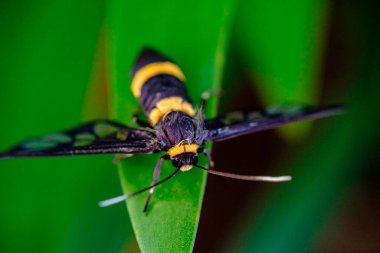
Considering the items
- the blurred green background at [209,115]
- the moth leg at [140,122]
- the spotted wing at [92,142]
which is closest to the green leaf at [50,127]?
the blurred green background at [209,115]

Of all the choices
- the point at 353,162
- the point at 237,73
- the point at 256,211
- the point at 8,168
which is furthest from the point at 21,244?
the point at 353,162

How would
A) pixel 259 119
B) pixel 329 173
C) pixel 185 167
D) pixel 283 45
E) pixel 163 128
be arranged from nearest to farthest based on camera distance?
1. pixel 185 167
2. pixel 163 128
3. pixel 259 119
4. pixel 283 45
5. pixel 329 173

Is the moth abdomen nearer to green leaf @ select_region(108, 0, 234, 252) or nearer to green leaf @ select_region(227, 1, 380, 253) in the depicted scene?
green leaf @ select_region(108, 0, 234, 252)

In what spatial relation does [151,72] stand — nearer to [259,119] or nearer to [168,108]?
[168,108]

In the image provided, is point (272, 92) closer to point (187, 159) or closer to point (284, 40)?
point (284, 40)

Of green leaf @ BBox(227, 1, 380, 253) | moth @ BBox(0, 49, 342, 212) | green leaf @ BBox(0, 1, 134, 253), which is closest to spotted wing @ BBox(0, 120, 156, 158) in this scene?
moth @ BBox(0, 49, 342, 212)

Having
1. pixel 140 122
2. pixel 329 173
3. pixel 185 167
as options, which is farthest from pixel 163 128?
pixel 329 173

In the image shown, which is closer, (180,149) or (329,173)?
(180,149)

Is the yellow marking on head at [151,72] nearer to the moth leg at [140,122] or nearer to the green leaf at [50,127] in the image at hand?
the moth leg at [140,122]
